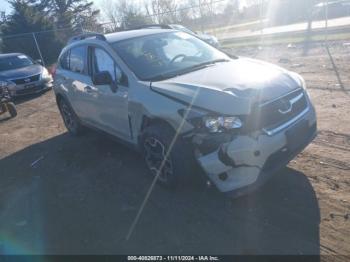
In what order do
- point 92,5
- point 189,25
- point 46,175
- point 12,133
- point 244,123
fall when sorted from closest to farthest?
point 244,123
point 46,175
point 12,133
point 189,25
point 92,5

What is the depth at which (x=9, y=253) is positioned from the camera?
161 inches

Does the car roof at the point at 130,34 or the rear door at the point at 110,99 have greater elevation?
the car roof at the point at 130,34

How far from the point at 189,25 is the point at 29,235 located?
22442 millimetres

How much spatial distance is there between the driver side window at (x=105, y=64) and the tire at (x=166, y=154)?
1071 millimetres

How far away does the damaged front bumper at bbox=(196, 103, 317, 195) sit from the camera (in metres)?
3.73

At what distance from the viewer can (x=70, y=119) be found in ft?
24.7

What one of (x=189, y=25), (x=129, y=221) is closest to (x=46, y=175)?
(x=129, y=221)

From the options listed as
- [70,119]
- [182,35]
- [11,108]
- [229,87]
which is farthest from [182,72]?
[11,108]

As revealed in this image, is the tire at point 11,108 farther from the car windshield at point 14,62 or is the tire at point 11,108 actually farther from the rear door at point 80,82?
the rear door at point 80,82

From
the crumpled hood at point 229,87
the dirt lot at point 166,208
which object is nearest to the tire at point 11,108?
the dirt lot at point 166,208

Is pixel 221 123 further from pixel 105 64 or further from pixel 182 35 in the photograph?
pixel 182 35

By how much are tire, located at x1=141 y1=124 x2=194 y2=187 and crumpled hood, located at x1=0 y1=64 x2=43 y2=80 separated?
10.3m

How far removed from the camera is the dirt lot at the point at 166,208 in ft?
11.8

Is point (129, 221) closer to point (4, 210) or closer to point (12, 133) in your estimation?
point (4, 210)
